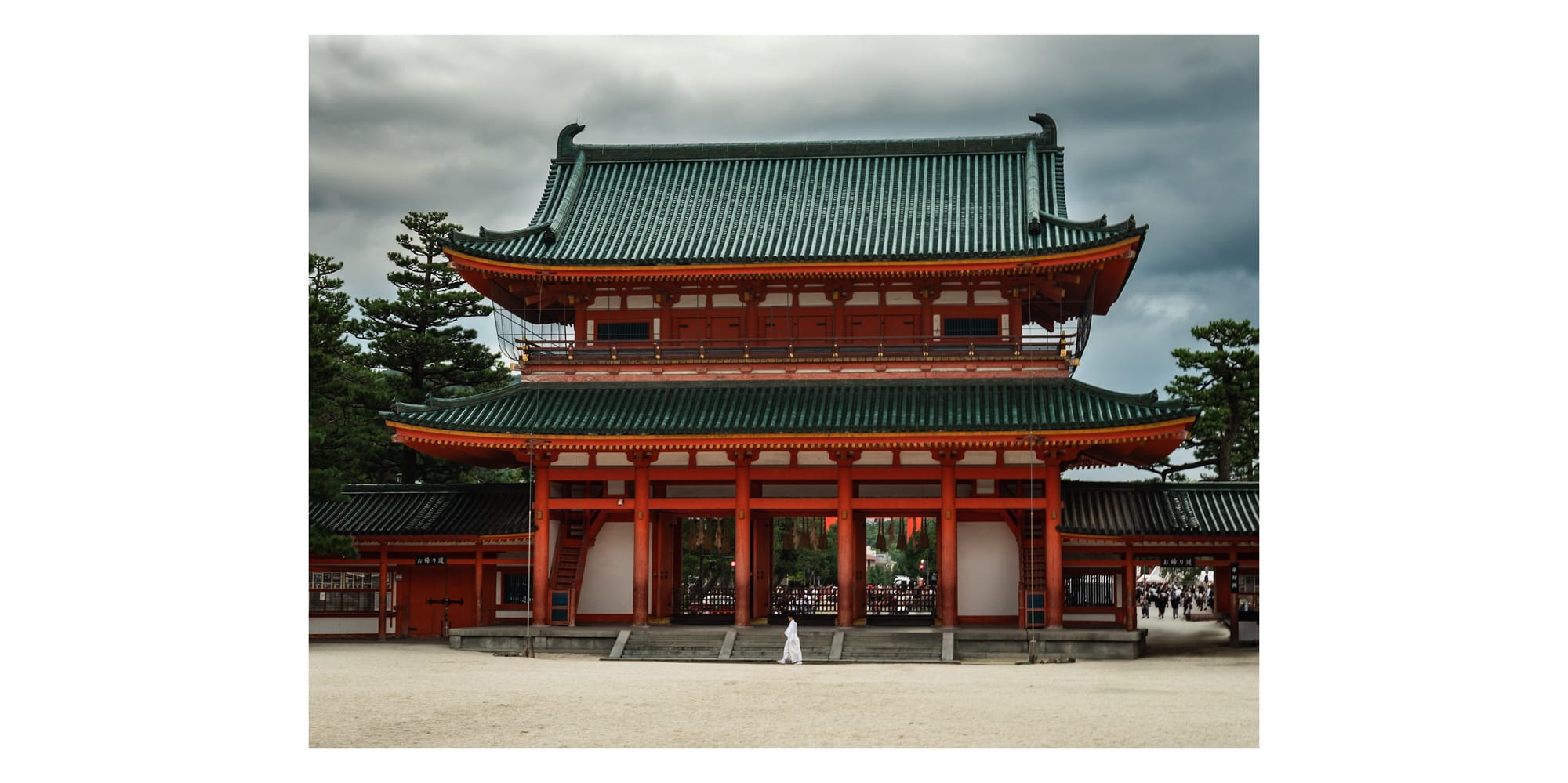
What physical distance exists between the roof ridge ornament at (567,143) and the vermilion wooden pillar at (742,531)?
829cm

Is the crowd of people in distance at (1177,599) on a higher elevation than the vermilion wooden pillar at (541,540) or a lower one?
lower

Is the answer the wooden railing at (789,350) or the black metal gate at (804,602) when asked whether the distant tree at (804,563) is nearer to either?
the black metal gate at (804,602)

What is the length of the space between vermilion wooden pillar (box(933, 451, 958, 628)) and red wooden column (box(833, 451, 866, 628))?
142cm

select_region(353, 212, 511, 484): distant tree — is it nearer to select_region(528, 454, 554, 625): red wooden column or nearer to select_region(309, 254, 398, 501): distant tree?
select_region(309, 254, 398, 501): distant tree

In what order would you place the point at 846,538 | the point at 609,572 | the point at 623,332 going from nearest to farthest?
the point at 846,538
the point at 609,572
the point at 623,332

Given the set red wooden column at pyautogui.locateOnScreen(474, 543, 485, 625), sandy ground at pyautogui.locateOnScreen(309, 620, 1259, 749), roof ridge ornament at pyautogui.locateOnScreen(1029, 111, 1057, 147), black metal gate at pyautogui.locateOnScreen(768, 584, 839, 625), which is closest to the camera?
sandy ground at pyautogui.locateOnScreen(309, 620, 1259, 749)

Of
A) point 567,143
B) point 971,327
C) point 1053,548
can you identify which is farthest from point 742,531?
point 567,143

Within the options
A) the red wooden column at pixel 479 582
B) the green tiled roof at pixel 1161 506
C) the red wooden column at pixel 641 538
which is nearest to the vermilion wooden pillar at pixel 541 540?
the red wooden column at pixel 641 538

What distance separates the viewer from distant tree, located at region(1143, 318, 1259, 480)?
28.8m

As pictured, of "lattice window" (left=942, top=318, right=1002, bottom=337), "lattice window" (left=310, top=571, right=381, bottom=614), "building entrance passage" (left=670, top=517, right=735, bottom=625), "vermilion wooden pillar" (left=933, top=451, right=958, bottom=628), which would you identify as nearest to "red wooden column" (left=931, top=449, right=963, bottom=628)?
"vermilion wooden pillar" (left=933, top=451, right=958, bottom=628)

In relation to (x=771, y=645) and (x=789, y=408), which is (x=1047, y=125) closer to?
(x=789, y=408)

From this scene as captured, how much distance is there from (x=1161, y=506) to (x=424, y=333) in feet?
58.3

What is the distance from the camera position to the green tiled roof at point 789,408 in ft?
67.3

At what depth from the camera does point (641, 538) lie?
21.7 metres
